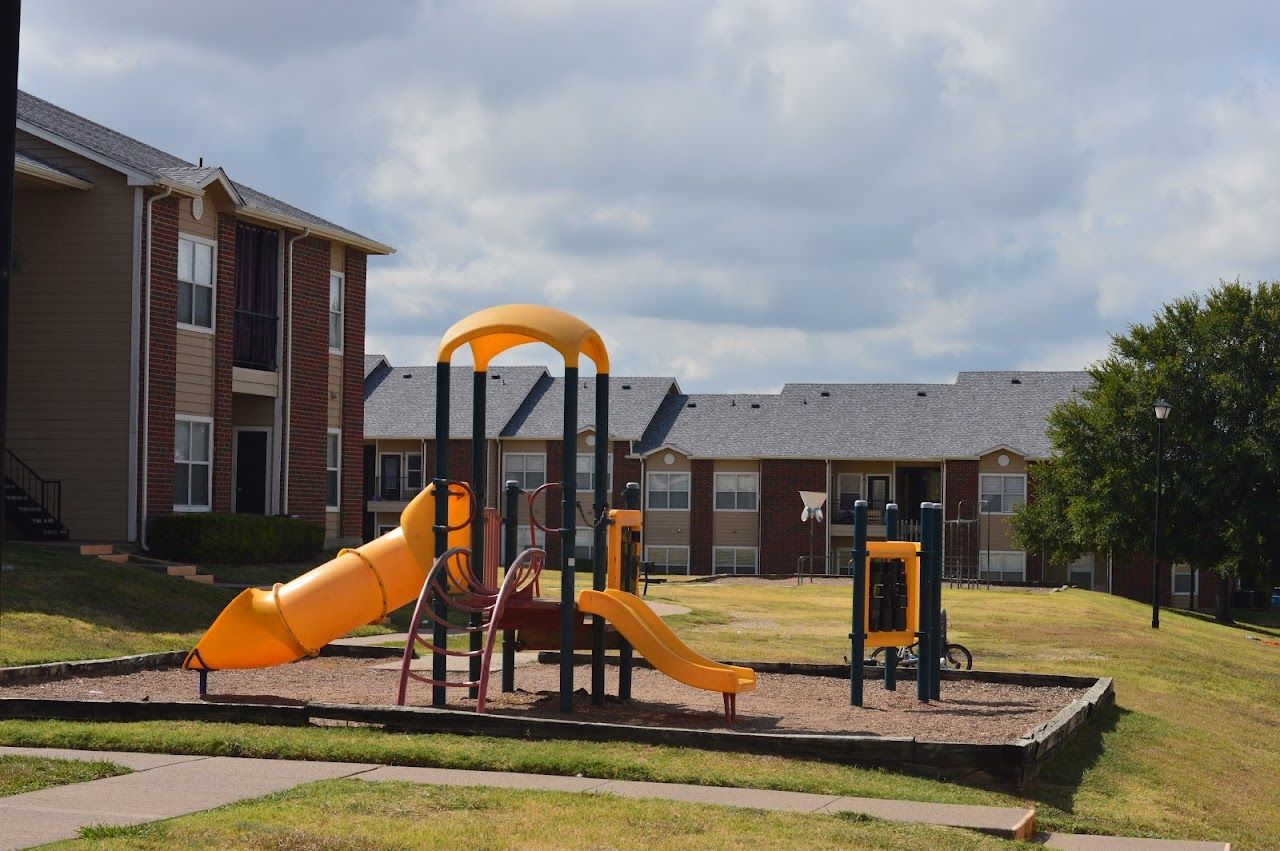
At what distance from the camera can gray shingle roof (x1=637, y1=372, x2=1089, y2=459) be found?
64.1m

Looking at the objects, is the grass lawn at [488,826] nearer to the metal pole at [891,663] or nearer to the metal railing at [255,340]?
the metal pole at [891,663]

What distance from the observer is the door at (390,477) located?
226 feet

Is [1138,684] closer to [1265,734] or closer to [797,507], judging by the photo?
[1265,734]

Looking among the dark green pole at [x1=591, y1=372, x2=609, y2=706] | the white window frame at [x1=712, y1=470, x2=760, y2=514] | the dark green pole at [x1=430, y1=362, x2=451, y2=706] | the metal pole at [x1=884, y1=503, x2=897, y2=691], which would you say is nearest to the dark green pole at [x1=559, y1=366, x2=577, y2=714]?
the dark green pole at [x1=591, y1=372, x2=609, y2=706]

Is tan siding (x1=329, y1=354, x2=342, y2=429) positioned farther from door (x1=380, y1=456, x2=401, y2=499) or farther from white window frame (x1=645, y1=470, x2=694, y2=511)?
door (x1=380, y1=456, x2=401, y2=499)

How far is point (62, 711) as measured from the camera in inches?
508

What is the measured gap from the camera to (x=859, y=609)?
598 inches

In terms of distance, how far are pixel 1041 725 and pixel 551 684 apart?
17.7 feet

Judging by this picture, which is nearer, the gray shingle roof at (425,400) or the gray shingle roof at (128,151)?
the gray shingle roof at (128,151)

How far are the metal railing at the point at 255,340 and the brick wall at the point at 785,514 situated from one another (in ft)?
114

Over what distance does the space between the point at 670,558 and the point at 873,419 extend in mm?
10653

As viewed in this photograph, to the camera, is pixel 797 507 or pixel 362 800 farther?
pixel 797 507

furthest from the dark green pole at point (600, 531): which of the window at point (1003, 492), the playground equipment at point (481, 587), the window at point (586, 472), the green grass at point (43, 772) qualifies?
the window at point (1003, 492)

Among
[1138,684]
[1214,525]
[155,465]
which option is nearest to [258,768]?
[1138,684]
